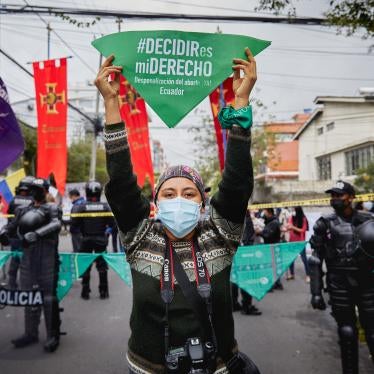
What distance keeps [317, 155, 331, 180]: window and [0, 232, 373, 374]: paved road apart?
23.3m

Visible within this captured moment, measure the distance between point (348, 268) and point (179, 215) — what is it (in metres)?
2.29

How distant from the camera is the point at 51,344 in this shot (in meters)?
4.44

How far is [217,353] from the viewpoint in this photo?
1.83 m

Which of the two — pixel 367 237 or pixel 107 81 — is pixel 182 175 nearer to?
pixel 107 81

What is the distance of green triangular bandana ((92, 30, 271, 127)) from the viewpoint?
2.01 meters

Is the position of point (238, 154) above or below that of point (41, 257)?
above

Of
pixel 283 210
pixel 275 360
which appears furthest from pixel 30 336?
pixel 283 210

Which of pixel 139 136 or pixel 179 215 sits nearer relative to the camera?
pixel 179 215

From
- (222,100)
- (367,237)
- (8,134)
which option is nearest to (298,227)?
(222,100)

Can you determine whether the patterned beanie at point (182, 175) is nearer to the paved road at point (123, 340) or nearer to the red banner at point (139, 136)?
the paved road at point (123, 340)

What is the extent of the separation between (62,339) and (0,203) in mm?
5949

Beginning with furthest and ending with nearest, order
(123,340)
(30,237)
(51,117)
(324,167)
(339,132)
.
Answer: (324,167) → (339,132) → (51,117) → (123,340) → (30,237)

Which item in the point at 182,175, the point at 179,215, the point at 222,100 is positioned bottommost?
the point at 179,215

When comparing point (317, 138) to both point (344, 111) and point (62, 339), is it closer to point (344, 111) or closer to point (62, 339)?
point (344, 111)
